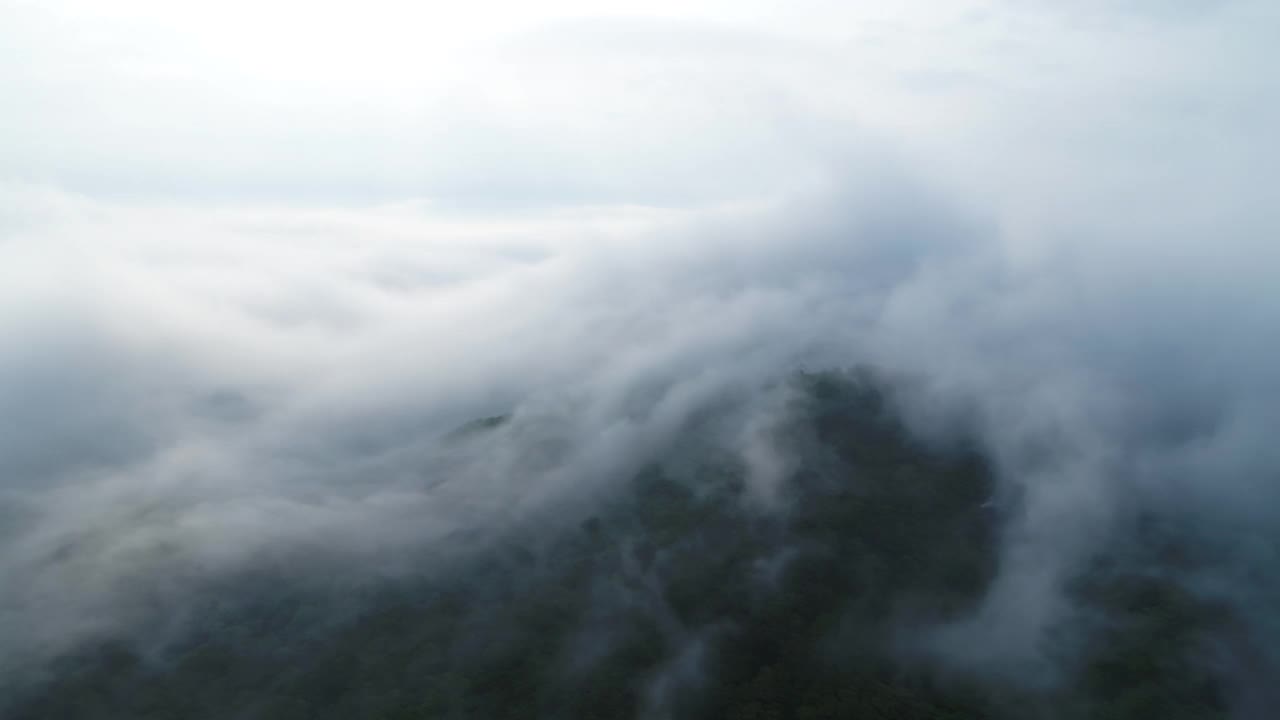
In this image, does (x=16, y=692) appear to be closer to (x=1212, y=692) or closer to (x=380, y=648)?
(x=380, y=648)

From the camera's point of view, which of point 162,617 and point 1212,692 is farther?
point 162,617

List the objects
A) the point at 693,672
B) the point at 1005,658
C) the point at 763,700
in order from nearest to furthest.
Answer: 1. the point at 763,700
2. the point at 693,672
3. the point at 1005,658

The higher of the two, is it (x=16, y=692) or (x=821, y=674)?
(x=16, y=692)

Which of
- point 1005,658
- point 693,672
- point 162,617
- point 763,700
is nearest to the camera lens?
point 763,700

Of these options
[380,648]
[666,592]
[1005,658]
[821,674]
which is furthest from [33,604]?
[1005,658]

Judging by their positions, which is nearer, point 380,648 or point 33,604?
point 380,648

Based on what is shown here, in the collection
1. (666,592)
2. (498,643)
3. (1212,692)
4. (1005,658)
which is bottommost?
(1212,692)

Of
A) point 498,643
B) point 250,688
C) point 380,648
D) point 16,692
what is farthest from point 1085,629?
point 16,692

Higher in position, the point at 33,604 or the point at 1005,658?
the point at 33,604

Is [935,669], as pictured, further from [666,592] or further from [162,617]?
[162,617]
